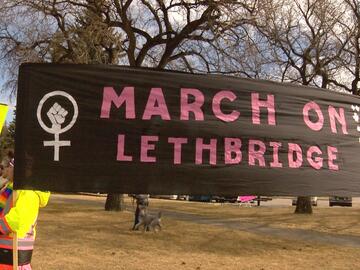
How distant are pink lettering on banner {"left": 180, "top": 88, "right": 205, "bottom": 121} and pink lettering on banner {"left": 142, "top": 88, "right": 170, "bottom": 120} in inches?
4.7

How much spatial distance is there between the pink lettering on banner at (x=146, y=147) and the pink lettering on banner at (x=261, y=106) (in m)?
0.75

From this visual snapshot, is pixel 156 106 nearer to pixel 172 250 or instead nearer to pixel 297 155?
pixel 297 155

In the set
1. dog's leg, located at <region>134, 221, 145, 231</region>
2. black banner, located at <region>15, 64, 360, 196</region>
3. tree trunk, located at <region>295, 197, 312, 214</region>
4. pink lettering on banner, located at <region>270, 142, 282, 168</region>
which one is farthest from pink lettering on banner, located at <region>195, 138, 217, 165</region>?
tree trunk, located at <region>295, 197, 312, 214</region>

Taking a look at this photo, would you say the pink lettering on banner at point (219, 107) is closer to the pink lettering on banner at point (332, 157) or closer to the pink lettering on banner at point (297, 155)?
the pink lettering on banner at point (297, 155)

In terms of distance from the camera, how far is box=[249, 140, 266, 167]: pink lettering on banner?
13.4 feet

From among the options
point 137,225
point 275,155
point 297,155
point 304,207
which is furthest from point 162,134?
point 304,207

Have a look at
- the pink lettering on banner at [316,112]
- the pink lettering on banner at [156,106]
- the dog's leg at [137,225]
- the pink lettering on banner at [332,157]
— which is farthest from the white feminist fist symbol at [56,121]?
the dog's leg at [137,225]

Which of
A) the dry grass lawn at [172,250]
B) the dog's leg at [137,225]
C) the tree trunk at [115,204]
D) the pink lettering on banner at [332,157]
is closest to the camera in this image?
the pink lettering on banner at [332,157]

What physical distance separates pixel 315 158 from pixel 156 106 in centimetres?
126

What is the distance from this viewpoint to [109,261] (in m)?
9.68

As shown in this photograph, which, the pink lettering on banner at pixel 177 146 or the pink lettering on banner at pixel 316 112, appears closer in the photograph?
the pink lettering on banner at pixel 177 146

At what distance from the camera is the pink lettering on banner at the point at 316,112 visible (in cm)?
426

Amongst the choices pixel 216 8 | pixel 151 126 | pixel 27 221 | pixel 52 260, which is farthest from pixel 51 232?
pixel 151 126

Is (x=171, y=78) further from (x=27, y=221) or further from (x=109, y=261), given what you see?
(x=109, y=261)
